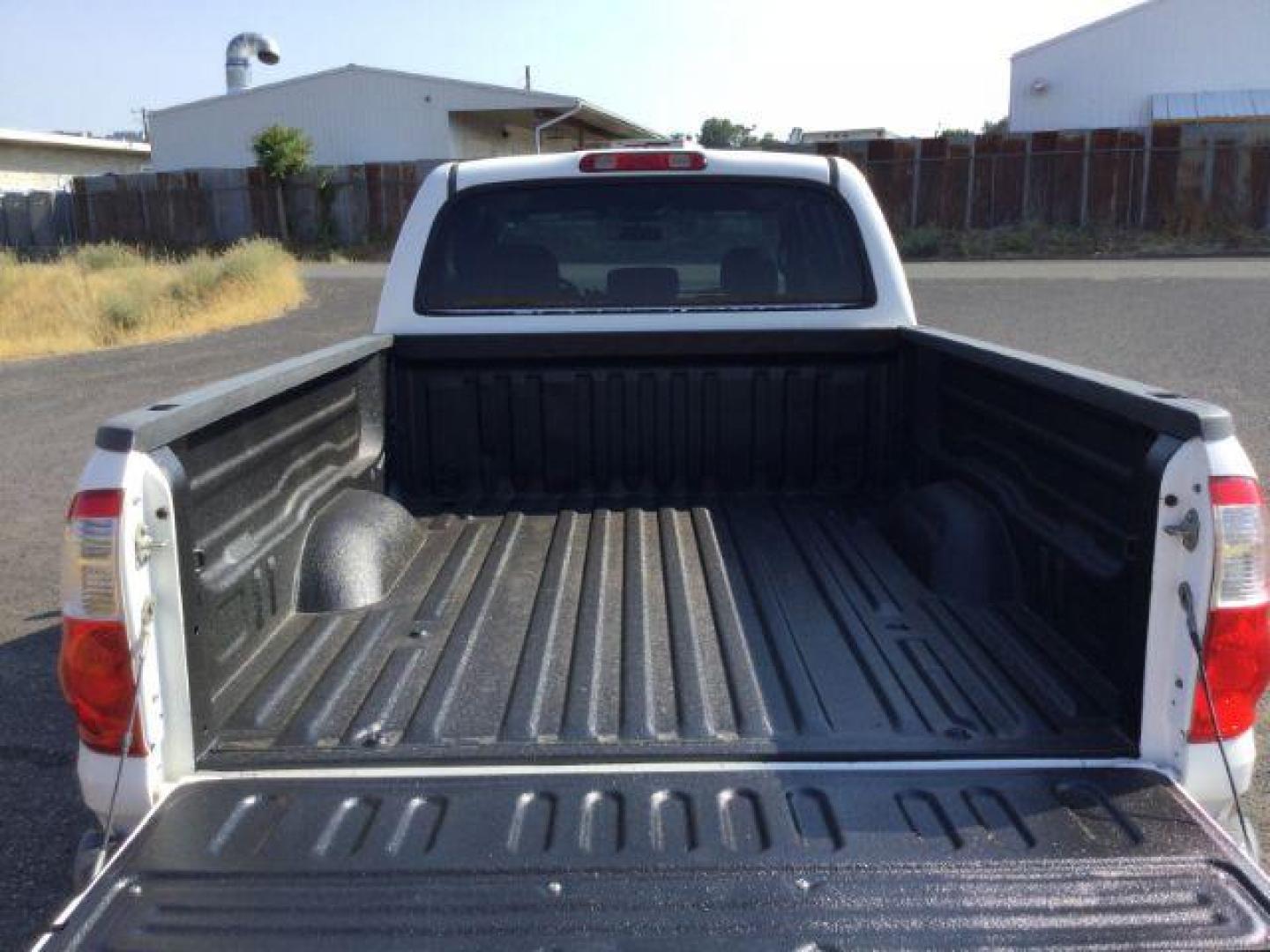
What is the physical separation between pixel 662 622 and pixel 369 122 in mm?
39319

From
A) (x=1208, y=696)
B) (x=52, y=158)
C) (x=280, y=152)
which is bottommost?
(x=1208, y=696)

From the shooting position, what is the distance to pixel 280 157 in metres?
33.9

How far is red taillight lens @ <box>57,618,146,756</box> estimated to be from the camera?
6.70ft

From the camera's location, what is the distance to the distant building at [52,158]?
42.5 metres

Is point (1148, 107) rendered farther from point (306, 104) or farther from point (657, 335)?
point (657, 335)

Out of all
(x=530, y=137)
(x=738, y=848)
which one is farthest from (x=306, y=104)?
(x=738, y=848)

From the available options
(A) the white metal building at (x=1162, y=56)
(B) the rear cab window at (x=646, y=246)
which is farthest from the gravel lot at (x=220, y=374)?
(A) the white metal building at (x=1162, y=56)

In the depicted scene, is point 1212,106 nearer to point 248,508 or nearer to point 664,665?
point 664,665

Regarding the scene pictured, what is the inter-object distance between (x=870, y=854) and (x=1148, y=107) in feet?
138

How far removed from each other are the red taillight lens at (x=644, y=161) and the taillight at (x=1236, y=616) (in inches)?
100

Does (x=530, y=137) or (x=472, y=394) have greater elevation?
(x=530, y=137)

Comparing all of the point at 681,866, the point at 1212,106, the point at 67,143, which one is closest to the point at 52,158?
the point at 67,143

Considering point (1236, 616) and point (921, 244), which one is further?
point (921, 244)

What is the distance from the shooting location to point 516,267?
4.27 metres
